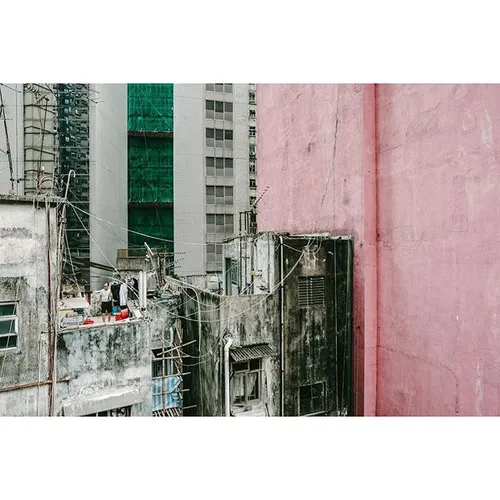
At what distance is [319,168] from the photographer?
7992 millimetres

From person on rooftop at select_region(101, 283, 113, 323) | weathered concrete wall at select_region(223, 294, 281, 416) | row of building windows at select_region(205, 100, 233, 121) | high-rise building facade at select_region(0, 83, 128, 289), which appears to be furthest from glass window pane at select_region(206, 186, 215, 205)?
weathered concrete wall at select_region(223, 294, 281, 416)

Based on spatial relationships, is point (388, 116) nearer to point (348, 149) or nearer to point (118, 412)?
point (348, 149)

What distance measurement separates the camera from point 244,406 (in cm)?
675

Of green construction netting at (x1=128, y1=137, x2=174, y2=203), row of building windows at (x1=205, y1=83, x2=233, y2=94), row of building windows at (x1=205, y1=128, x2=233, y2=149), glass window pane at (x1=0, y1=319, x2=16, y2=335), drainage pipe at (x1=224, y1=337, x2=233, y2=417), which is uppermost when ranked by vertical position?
row of building windows at (x1=205, y1=83, x2=233, y2=94)

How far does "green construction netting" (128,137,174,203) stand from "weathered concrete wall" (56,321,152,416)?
44.4 feet

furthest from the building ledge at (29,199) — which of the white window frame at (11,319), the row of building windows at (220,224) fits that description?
the row of building windows at (220,224)

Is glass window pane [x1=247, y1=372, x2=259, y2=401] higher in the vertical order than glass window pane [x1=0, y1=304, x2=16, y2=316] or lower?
lower

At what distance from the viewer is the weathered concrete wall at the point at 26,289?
4863 millimetres

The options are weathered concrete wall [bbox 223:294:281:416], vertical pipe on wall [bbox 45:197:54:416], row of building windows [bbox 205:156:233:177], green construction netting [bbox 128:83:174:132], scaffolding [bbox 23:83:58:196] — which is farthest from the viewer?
row of building windows [bbox 205:156:233:177]

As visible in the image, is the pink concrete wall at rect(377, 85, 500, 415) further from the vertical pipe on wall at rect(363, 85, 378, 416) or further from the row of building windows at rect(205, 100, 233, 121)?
the row of building windows at rect(205, 100, 233, 121)

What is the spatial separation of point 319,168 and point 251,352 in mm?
4266

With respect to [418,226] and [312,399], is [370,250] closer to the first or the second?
[418,226]

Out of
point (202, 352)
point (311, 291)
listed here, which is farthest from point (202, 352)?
point (311, 291)

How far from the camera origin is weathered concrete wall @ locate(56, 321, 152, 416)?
17.9 ft
